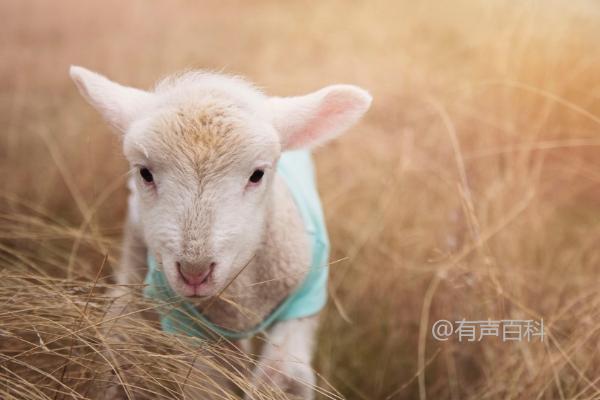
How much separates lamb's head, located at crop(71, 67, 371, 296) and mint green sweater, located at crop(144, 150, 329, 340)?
204 millimetres

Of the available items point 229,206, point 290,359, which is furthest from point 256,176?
point 290,359

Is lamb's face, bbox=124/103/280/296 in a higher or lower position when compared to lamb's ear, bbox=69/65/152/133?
lower

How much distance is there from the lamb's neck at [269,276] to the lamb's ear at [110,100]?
525 mm

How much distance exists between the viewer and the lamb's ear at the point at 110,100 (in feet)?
7.63

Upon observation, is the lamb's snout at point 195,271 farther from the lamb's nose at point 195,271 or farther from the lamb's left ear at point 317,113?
the lamb's left ear at point 317,113

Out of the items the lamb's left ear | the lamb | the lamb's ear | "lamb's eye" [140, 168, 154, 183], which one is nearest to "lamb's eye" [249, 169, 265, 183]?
the lamb

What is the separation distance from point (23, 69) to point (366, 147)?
2.34m

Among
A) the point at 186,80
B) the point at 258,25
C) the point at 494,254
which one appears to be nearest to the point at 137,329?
the point at 186,80

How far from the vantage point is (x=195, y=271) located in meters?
1.99

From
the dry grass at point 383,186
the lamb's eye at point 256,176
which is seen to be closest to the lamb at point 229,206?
the lamb's eye at point 256,176

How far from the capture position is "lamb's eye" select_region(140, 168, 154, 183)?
7.11ft

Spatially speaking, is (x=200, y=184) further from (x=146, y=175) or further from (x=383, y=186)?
(x=383, y=186)

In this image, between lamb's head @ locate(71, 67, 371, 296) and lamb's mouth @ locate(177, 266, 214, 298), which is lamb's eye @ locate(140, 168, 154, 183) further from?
lamb's mouth @ locate(177, 266, 214, 298)

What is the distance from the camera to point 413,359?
3254 mm
